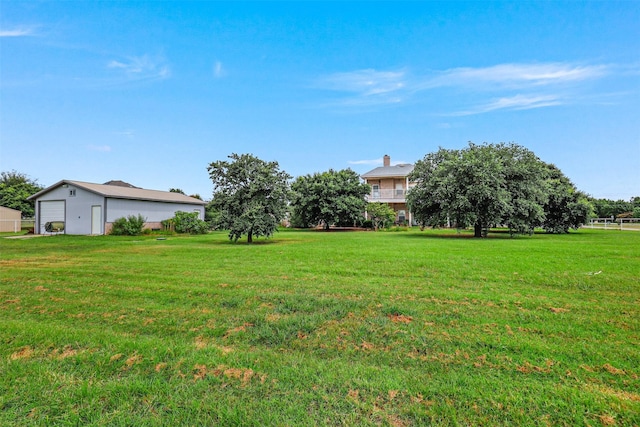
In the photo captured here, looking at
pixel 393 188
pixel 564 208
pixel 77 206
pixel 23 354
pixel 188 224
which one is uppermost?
pixel 393 188

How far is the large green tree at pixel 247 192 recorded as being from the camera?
50.2 ft

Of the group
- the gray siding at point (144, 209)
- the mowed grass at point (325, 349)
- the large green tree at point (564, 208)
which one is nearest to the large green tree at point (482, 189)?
the large green tree at point (564, 208)

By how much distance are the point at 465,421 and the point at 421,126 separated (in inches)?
932

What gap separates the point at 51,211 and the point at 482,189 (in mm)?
31254

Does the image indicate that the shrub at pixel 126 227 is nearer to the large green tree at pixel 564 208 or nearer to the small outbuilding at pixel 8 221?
the small outbuilding at pixel 8 221

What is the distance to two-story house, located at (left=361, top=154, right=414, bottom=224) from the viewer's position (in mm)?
34750

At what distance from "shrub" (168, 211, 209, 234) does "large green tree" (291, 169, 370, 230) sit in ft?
26.4

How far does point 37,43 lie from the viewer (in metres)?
13.3

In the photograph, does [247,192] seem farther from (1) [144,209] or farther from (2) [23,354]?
(1) [144,209]

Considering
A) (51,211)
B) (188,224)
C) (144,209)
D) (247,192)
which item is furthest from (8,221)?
(247,192)

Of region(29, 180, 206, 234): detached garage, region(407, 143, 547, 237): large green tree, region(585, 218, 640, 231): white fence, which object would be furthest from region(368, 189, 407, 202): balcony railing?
region(29, 180, 206, 234): detached garage

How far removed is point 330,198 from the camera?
28.1 meters

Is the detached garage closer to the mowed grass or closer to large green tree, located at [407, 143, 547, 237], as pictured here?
the mowed grass

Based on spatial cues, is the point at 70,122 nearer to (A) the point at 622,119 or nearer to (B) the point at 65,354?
(B) the point at 65,354
